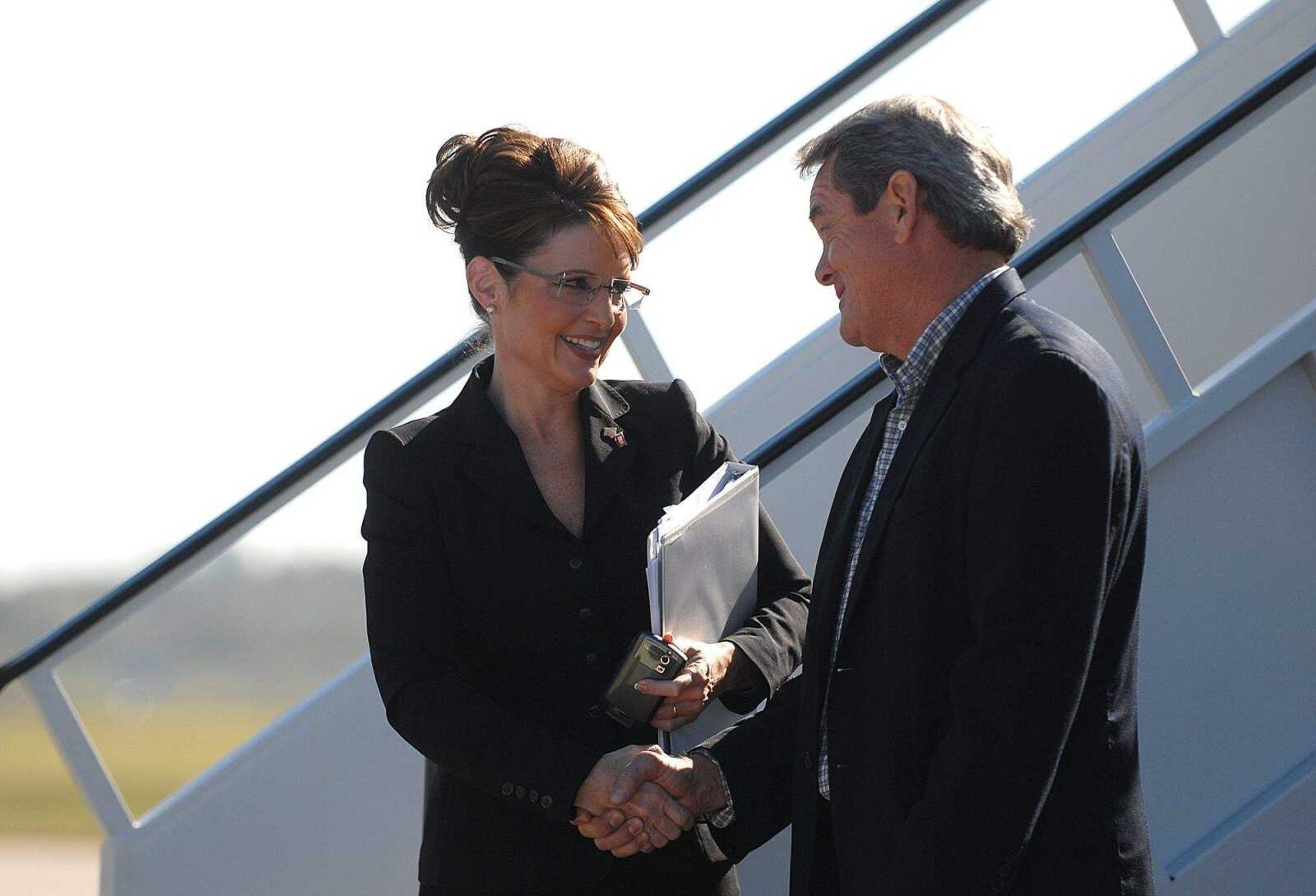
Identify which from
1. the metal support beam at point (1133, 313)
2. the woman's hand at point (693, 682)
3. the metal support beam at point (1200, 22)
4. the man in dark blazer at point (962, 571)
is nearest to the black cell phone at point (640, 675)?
the woman's hand at point (693, 682)

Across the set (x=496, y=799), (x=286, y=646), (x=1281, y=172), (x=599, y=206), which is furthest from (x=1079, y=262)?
(x=286, y=646)

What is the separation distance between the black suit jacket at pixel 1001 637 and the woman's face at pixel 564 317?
0.61m

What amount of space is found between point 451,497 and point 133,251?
45.9 metres

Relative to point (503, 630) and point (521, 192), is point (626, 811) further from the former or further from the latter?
point (521, 192)

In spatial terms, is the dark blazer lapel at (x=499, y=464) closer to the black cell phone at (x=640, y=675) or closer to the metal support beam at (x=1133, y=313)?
the black cell phone at (x=640, y=675)

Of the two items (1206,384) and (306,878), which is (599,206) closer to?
(1206,384)

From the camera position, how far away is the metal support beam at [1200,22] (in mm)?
4242

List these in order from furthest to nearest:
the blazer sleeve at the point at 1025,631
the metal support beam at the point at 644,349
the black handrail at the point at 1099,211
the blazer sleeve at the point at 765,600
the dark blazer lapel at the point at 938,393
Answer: the metal support beam at the point at 644,349 → the black handrail at the point at 1099,211 → the blazer sleeve at the point at 765,600 → the dark blazer lapel at the point at 938,393 → the blazer sleeve at the point at 1025,631

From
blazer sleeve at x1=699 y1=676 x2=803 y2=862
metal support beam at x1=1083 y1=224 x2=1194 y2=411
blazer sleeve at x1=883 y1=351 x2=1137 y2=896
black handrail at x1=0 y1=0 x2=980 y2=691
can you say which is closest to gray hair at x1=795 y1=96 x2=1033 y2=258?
blazer sleeve at x1=883 y1=351 x2=1137 y2=896

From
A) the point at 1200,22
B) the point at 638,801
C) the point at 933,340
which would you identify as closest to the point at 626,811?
the point at 638,801

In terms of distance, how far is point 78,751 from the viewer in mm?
3117

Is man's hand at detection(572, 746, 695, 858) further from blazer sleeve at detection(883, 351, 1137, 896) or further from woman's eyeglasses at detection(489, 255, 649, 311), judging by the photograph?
woman's eyeglasses at detection(489, 255, 649, 311)

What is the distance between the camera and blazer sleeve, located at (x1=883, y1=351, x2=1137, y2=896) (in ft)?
4.95

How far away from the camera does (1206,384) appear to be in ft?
Answer: 8.90
